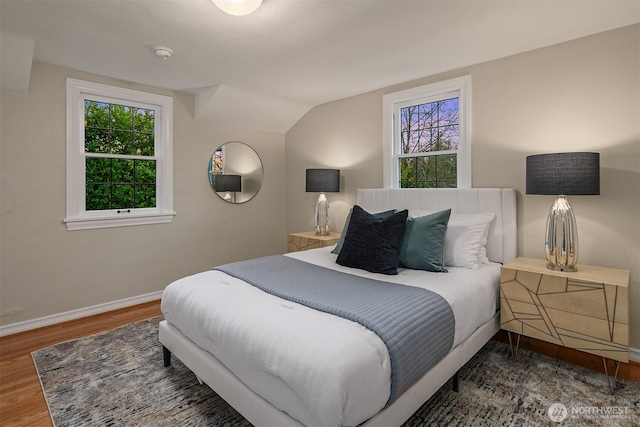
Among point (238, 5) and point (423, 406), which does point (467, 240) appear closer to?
point (423, 406)

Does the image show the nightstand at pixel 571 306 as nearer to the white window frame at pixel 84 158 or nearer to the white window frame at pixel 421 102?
the white window frame at pixel 421 102

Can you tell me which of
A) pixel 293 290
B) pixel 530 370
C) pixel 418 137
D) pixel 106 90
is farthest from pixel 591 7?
pixel 106 90

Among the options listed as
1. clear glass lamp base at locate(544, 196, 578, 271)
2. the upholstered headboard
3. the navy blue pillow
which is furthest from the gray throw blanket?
the upholstered headboard

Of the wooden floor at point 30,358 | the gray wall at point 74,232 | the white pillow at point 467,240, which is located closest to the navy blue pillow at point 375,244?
the white pillow at point 467,240

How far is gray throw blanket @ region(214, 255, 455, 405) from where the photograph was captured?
1.50 m

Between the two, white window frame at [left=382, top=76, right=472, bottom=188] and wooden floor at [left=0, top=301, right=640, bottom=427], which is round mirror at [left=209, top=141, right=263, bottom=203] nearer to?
wooden floor at [left=0, top=301, right=640, bottom=427]

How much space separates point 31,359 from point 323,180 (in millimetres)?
3009

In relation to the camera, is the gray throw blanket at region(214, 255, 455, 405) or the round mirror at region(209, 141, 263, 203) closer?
the gray throw blanket at region(214, 255, 455, 405)

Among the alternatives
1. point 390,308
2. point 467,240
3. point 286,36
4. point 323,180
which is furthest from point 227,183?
point 390,308

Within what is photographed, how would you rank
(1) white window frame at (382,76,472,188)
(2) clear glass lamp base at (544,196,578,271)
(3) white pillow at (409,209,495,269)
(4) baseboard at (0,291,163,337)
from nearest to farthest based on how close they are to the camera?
(2) clear glass lamp base at (544,196,578,271) < (3) white pillow at (409,209,495,269) < (4) baseboard at (0,291,163,337) < (1) white window frame at (382,76,472,188)

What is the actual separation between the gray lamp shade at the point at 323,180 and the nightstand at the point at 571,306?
82.6 inches

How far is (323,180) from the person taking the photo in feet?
13.0

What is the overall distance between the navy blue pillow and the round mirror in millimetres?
2246

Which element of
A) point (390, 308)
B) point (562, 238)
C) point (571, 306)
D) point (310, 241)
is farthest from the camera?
point (310, 241)
